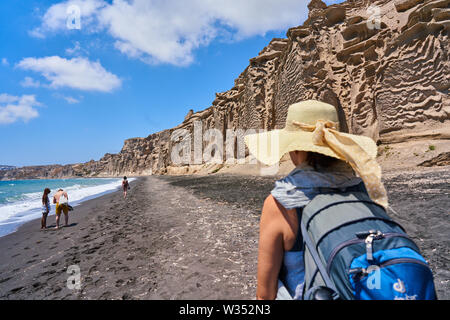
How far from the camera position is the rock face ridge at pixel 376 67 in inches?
543

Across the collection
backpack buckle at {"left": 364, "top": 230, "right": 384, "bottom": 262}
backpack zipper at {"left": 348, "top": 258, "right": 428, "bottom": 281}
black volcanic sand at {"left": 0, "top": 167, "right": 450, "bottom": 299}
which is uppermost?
backpack buckle at {"left": 364, "top": 230, "right": 384, "bottom": 262}

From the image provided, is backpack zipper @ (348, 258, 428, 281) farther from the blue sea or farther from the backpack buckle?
the blue sea

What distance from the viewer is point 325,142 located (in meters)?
1.28

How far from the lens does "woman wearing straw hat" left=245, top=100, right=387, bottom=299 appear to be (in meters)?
1.17

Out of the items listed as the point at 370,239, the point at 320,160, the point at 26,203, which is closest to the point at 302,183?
the point at 320,160

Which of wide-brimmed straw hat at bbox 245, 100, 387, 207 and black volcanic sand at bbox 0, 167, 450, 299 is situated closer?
wide-brimmed straw hat at bbox 245, 100, 387, 207

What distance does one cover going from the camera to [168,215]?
8.34m

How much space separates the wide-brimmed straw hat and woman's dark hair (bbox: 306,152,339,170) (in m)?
0.08

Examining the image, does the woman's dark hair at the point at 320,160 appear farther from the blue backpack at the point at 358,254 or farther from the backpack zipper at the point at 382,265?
the backpack zipper at the point at 382,265

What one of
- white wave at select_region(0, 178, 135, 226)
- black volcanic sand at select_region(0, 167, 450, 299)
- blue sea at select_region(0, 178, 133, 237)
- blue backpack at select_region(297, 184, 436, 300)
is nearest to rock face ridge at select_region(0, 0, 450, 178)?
black volcanic sand at select_region(0, 167, 450, 299)

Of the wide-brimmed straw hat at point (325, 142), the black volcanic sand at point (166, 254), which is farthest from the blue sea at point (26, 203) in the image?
the wide-brimmed straw hat at point (325, 142)

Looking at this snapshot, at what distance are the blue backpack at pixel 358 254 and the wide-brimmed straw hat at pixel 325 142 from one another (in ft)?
0.49

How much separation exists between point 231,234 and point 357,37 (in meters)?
20.9
